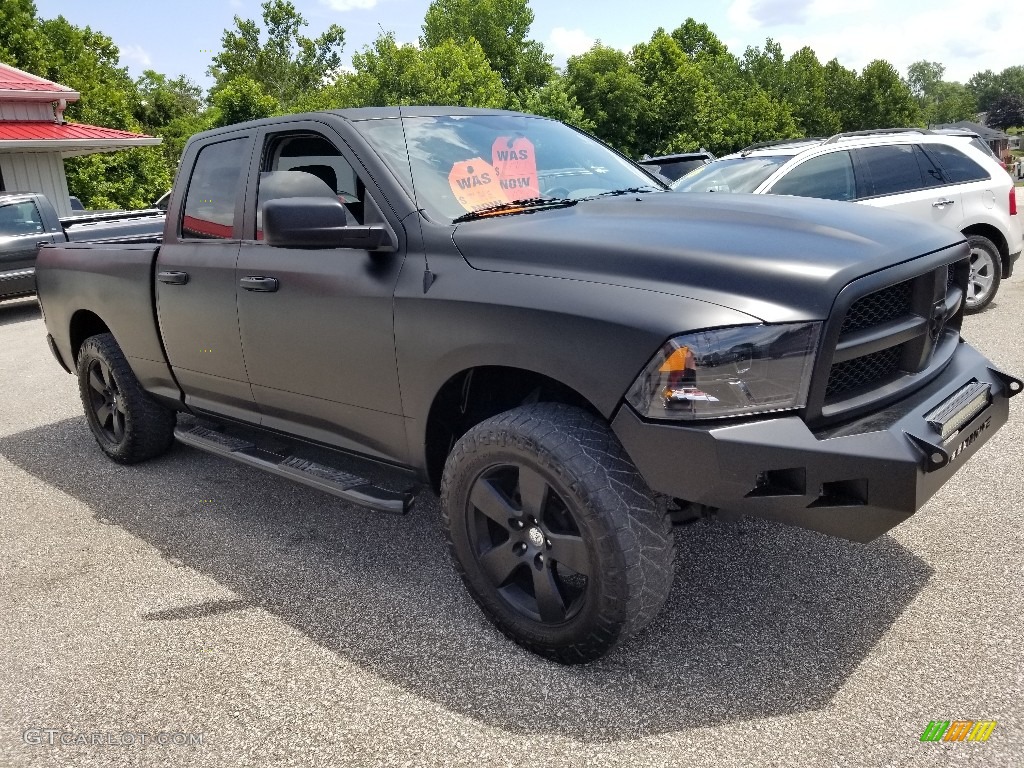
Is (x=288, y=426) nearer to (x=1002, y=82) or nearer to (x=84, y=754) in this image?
(x=84, y=754)

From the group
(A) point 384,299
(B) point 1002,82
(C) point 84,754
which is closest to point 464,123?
(A) point 384,299

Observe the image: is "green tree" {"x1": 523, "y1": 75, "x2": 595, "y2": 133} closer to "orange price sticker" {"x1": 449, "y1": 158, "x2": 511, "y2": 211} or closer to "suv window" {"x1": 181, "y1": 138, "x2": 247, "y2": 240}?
→ "suv window" {"x1": 181, "y1": 138, "x2": 247, "y2": 240}

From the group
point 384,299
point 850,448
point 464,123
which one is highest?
point 464,123

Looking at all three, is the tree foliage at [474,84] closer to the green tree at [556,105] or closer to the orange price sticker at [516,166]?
the green tree at [556,105]

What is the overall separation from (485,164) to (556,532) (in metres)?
1.54

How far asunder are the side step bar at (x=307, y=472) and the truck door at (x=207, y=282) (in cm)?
15

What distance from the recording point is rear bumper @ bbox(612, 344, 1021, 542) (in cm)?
229

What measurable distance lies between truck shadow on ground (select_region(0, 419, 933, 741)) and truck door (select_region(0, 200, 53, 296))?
8.91 meters

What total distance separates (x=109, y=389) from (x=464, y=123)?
2.91 m

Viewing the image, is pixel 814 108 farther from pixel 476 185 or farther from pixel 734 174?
pixel 476 185

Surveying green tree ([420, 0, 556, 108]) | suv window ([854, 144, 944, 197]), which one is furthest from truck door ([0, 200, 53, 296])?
green tree ([420, 0, 556, 108])

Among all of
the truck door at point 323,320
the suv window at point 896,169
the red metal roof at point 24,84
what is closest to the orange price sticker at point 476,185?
the truck door at point 323,320

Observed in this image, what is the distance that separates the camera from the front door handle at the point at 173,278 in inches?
161

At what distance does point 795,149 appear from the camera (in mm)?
7941
